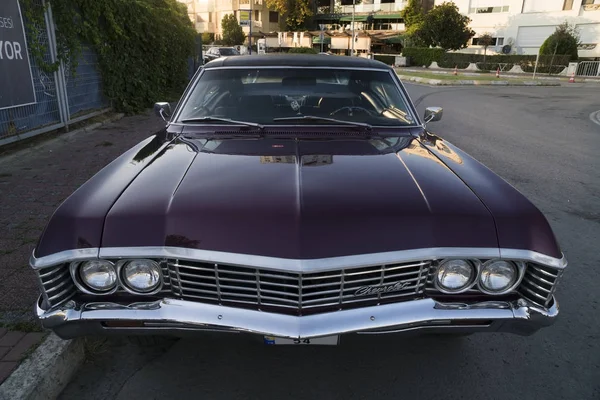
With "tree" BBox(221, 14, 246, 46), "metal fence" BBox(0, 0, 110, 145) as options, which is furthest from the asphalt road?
"tree" BBox(221, 14, 246, 46)

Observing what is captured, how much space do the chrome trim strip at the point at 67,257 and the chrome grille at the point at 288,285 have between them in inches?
12.6

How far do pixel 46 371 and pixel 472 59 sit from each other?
144 feet

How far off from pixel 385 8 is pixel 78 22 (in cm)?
5838

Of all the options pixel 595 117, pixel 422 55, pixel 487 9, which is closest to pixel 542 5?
pixel 487 9

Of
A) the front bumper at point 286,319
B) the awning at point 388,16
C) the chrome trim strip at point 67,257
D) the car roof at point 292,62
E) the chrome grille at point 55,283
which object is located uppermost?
the awning at point 388,16

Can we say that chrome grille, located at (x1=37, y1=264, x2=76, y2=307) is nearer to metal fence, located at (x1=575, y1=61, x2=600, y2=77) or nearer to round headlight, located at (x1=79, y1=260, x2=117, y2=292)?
round headlight, located at (x1=79, y1=260, x2=117, y2=292)

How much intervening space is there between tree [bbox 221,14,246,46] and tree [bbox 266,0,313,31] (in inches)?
281

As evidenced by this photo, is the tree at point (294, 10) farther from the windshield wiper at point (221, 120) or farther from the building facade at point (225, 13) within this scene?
the windshield wiper at point (221, 120)

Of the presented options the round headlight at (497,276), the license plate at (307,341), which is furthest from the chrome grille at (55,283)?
the round headlight at (497,276)

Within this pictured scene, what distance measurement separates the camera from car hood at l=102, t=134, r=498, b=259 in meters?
1.81

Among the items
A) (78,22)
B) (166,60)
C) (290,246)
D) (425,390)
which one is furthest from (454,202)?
(166,60)

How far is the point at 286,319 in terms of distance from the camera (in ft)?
6.06

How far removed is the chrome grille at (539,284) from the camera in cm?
196

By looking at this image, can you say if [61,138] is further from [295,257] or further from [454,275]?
[454,275]
